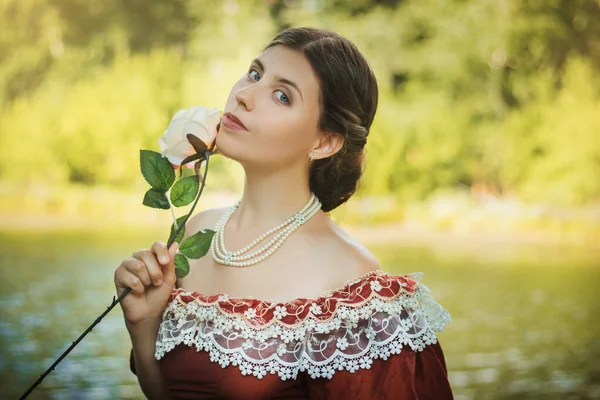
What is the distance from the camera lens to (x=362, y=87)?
4.58ft

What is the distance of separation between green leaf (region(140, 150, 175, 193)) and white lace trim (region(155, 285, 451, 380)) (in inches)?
9.0

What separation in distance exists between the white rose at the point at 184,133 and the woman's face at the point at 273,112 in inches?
1.6

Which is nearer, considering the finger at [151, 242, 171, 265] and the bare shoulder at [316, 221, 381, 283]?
the finger at [151, 242, 171, 265]

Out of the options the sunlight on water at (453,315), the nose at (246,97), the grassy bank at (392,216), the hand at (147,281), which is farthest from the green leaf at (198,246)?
the grassy bank at (392,216)

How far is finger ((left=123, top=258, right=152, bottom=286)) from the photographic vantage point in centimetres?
126

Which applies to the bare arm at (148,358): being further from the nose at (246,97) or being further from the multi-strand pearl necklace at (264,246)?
the nose at (246,97)

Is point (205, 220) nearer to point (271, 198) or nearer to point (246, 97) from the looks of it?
point (271, 198)

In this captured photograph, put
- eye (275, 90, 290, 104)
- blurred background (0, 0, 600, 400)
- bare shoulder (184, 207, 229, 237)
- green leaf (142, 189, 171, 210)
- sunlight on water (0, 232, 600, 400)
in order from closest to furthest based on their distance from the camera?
green leaf (142, 189, 171, 210)
eye (275, 90, 290, 104)
bare shoulder (184, 207, 229, 237)
sunlight on water (0, 232, 600, 400)
blurred background (0, 0, 600, 400)

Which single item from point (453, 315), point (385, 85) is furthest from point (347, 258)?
point (385, 85)

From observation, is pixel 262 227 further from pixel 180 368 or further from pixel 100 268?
pixel 100 268

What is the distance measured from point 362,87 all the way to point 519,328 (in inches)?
148

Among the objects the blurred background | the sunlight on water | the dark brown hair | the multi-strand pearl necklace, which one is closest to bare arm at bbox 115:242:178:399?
the multi-strand pearl necklace

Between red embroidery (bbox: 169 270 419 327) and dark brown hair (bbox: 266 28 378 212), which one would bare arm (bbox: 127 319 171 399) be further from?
dark brown hair (bbox: 266 28 378 212)

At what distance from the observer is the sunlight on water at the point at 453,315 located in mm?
4344
